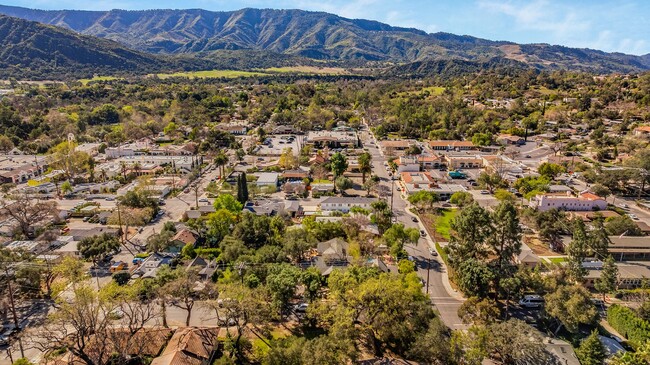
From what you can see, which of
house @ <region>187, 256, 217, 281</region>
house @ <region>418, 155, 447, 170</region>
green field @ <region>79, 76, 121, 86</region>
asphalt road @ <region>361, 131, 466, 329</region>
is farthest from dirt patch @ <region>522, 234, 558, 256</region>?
green field @ <region>79, 76, 121, 86</region>

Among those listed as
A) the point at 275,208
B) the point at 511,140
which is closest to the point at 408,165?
the point at 275,208

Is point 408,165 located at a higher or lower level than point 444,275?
higher

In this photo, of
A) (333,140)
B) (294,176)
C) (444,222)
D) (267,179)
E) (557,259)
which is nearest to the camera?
(557,259)

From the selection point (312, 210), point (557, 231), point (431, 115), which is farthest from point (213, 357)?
point (431, 115)

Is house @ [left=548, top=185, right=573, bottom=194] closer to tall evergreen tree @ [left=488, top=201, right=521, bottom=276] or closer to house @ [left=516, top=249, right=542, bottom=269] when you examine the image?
house @ [left=516, top=249, right=542, bottom=269]

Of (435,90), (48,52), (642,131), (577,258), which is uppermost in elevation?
(48,52)

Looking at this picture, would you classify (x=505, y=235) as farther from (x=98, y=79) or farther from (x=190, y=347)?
(x=98, y=79)

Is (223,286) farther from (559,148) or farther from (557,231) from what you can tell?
(559,148)

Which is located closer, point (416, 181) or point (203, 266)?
point (203, 266)

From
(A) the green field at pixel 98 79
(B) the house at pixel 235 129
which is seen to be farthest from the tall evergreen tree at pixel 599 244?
(A) the green field at pixel 98 79
